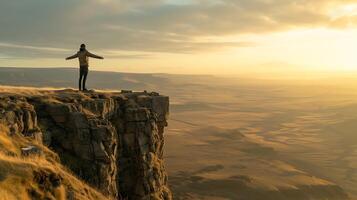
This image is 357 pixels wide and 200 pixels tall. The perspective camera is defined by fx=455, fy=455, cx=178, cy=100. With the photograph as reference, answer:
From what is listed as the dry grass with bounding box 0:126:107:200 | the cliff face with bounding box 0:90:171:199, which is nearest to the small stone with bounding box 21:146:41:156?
the dry grass with bounding box 0:126:107:200

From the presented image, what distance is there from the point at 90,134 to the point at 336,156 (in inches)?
4881

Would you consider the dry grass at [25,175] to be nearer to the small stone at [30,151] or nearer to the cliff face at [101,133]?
the small stone at [30,151]

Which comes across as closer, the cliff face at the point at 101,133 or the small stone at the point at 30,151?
the small stone at the point at 30,151

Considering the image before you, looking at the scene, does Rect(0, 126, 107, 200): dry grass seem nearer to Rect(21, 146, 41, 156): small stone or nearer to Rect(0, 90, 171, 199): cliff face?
Rect(21, 146, 41, 156): small stone

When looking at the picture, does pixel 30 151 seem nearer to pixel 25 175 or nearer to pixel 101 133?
pixel 25 175

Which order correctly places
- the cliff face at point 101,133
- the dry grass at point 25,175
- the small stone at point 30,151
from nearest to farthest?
the dry grass at point 25,175 → the small stone at point 30,151 → the cliff face at point 101,133

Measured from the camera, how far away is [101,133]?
2680 centimetres

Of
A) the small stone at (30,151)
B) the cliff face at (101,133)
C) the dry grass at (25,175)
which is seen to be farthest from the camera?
the cliff face at (101,133)

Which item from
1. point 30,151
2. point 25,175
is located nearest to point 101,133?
point 30,151

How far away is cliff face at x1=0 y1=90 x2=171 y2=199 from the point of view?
83.8 ft

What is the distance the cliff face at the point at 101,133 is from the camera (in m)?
25.5

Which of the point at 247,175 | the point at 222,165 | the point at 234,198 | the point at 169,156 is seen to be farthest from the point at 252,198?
the point at 169,156

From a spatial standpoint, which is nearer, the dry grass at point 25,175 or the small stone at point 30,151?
the dry grass at point 25,175

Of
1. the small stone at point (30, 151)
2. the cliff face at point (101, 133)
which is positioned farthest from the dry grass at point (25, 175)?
the cliff face at point (101, 133)
